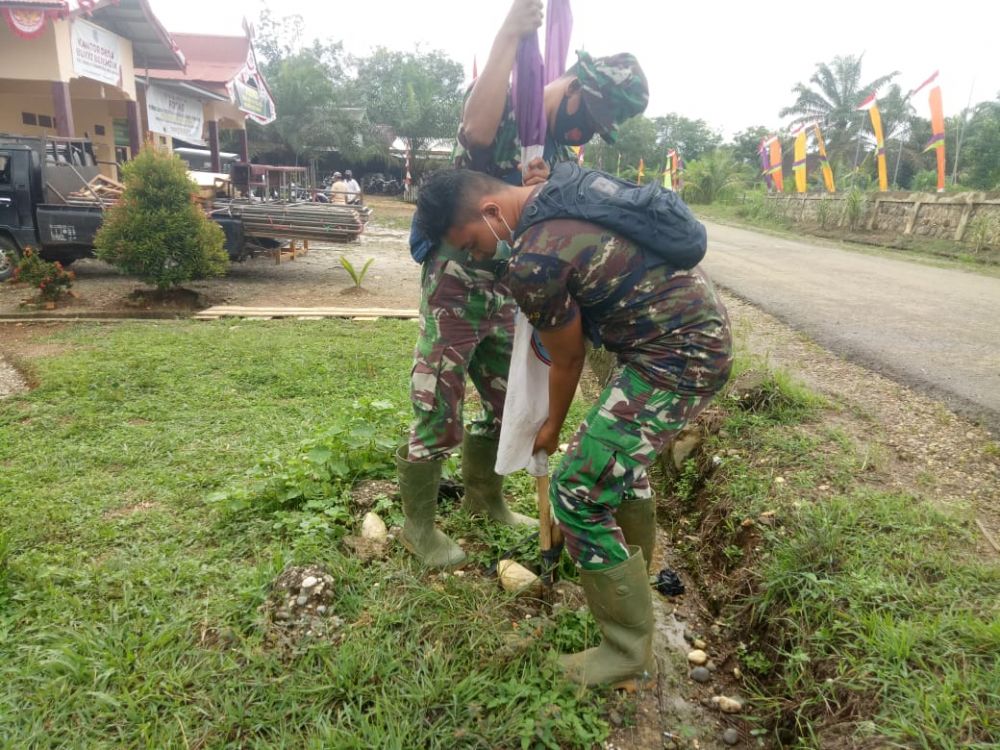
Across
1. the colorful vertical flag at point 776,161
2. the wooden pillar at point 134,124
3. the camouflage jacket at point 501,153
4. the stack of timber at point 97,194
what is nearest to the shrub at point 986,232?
the colorful vertical flag at point 776,161

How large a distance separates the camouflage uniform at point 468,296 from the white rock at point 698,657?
1.10m

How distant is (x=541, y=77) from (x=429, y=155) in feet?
98.1

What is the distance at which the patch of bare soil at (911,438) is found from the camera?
8.88 ft

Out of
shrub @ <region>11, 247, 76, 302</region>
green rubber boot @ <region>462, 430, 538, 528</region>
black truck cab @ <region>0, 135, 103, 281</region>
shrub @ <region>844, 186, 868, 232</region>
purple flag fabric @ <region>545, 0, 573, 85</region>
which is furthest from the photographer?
shrub @ <region>844, 186, 868, 232</region>

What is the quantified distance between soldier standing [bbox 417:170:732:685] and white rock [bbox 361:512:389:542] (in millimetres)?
1051

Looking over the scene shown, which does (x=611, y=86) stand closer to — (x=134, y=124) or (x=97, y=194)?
(x=97, y=194)

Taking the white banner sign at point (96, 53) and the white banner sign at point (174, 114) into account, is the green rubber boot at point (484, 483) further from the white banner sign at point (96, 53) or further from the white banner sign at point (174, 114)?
the white banner sign at point (174, 114)

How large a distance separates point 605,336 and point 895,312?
5511 mm

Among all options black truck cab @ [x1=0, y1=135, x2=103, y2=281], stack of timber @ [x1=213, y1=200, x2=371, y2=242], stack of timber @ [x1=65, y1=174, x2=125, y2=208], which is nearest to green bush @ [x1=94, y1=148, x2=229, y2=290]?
stack of timber @ [x1=65, y1=174, x2=125, y2=208]

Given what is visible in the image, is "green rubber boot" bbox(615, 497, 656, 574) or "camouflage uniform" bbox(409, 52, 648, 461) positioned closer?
"green rubber boot" bbox(615, 497, 656, 574)

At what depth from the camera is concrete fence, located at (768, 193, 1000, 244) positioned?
12.8m

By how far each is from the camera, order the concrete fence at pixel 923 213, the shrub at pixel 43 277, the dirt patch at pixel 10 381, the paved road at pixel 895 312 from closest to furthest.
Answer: the paved road at pixel 895 312, the dirt patch at pixel 10 381, the shrub at pixel 43 277, the concrete fence at pixel 923 213

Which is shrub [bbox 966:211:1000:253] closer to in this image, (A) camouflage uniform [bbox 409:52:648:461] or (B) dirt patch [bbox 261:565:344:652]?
(A) camouflage uniform [bbox 409:52:648:461]

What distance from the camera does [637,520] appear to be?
219cm
